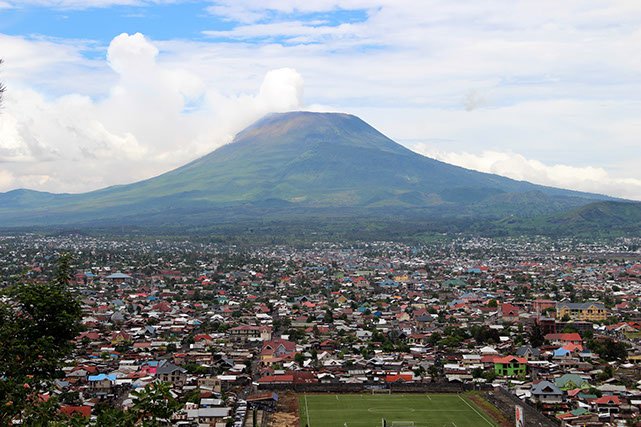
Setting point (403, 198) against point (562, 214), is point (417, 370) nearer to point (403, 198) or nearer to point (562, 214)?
point (562, 214)

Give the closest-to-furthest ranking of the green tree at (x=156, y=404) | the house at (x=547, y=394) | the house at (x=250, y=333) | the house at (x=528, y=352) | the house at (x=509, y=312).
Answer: the green tree at (x=156, y=404), the house at (x=547, y=394), the house at (x=528, y=352), the house at (x=250, y=333), the house at (x=509, y=312)

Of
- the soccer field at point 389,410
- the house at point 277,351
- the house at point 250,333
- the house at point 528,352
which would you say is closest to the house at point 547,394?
the soccer field at point 389,410

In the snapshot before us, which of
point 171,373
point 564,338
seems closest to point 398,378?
point 171,373

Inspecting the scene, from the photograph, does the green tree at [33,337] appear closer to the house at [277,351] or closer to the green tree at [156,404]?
the green tree at [156,404]

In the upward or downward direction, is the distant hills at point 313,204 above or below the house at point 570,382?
above

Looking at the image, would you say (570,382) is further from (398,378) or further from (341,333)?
(341,333)
